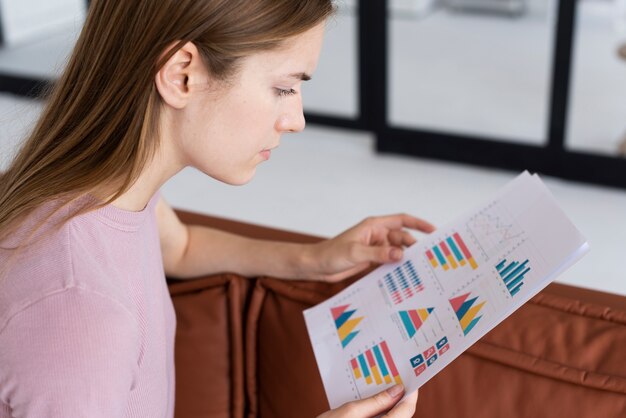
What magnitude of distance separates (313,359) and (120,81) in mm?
539

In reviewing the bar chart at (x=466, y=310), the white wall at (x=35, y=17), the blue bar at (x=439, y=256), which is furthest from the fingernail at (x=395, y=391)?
the white wall at (x=35, y=17)

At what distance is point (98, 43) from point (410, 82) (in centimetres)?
251

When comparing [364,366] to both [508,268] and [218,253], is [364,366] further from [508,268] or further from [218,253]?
[218,253]

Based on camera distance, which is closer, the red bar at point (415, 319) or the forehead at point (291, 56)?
the forehead at point (291, 56)

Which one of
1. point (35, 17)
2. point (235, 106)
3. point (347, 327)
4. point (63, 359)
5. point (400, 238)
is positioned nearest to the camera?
point (63, 359)

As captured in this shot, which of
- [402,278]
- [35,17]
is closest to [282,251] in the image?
[402,278]

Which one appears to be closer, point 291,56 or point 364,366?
point 291,56

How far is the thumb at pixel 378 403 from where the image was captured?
102cm

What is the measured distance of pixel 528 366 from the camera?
1.15 m

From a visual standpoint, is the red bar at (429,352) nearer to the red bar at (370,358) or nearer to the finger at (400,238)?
the red bar at (370,358)

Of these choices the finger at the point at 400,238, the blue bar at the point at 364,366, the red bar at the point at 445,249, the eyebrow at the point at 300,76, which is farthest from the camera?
the finger at the point at 400,238

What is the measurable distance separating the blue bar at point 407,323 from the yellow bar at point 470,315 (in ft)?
0.27

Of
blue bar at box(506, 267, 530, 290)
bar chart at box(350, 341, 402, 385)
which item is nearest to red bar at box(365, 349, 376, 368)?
bar chart at box(350, 341, 402, 385)

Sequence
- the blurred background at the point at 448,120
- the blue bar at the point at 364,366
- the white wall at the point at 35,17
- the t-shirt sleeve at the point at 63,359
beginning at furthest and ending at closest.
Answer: the white wall at the point at 35,17, the blurred background at the point at 448,120, the blue bar at the point at 364,366, the t-shirt sleeve at the point at 63,359
